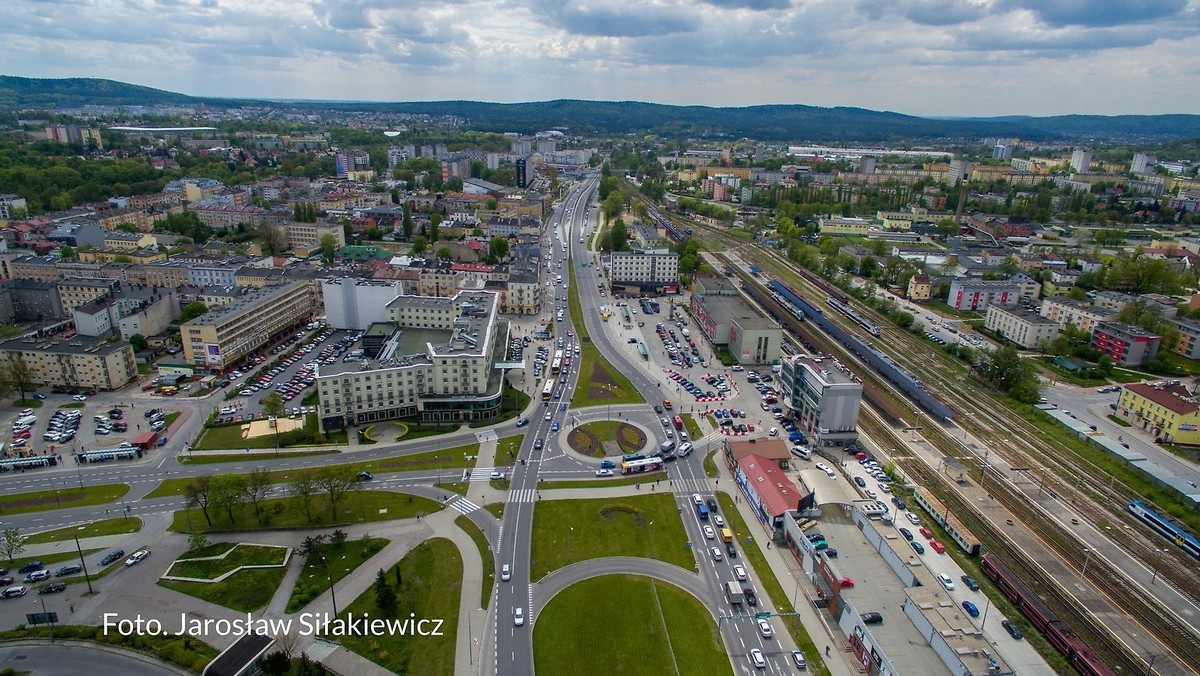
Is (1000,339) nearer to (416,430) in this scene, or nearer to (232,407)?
(416,430)

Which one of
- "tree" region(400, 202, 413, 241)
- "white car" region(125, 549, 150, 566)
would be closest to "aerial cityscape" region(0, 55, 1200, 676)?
"white car" region(125, 549, 150, 566)

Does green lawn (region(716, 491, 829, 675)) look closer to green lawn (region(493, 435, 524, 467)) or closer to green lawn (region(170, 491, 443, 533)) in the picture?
green lawn (region(493, 435, 524, 467))

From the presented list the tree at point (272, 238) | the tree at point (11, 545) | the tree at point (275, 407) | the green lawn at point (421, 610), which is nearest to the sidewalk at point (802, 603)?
the green lawn at point (421, 610)

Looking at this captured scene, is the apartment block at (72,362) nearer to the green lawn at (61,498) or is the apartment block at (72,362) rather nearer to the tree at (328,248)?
the green lawn at (61,498)

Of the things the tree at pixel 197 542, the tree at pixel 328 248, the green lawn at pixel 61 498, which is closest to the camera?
the tree at pixel 197 542

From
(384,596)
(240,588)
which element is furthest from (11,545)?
(384,596)

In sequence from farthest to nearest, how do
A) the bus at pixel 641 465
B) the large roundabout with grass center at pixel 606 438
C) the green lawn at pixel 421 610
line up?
the large roundabout with grass center at pixel 606 438 < the bus at pixel 641 465 < the green lawn at pixel 421 610

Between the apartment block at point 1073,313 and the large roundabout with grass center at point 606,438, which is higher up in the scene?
the apartment block at point 1073,313
